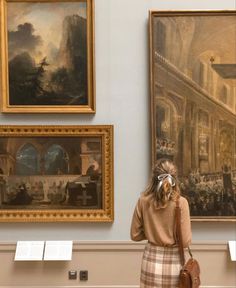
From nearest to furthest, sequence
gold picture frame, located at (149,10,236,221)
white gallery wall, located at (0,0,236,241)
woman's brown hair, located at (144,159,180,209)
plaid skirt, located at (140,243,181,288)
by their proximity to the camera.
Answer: woman's brown hair, located at (144,159,180,209), plaid skirt, located at (140,243,181,288), gold picture frame, located at (149,10,236,221), white gallery wall, located at (0,0,236,241)

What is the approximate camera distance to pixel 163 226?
5773mm

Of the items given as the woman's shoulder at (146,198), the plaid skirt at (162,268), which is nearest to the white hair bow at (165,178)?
the woman's shoulder at (146,198)

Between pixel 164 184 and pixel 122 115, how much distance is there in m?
2.42

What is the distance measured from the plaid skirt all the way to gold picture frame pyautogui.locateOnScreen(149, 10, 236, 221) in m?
1.98

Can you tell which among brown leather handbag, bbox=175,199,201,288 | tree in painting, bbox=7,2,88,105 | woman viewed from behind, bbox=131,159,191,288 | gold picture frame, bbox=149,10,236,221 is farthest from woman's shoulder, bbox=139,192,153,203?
tree in painting, bbox=7,2,88,105

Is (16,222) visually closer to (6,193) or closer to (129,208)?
(6,193)

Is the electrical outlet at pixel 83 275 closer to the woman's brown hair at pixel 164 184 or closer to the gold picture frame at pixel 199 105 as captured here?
the gold picture frame at pixel 199 105

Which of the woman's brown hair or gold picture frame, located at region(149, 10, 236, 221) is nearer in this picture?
the woman's brown hair

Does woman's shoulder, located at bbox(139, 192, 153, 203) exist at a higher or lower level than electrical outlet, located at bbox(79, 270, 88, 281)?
higher

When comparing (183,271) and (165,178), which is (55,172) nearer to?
(165,178)

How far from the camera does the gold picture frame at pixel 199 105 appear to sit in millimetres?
7660

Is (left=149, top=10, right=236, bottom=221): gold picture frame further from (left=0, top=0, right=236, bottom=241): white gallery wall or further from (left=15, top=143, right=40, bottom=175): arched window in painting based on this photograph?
(left=15, top=143, right=40, bottom=175): arched window in painting

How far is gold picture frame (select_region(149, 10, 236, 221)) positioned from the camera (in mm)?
7660

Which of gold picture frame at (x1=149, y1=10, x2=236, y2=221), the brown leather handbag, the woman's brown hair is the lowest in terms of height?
the brown leather handbag
